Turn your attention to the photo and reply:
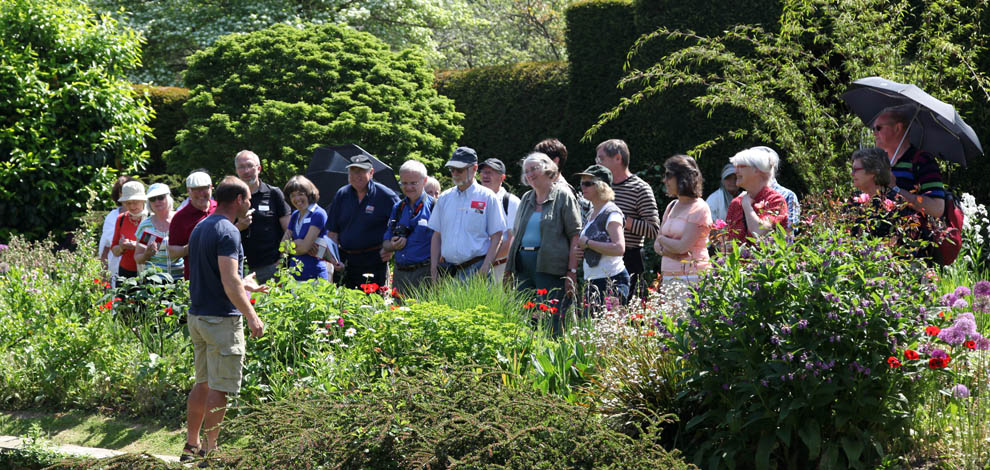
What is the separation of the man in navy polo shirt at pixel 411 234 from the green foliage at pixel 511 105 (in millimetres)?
5675

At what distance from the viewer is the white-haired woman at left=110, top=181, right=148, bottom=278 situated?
7.61 meters

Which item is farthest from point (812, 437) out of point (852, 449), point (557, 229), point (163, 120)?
point (163, 120)

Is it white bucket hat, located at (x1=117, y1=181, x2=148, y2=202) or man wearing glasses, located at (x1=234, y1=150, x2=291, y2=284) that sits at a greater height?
white bucket hat, located at (x1=117, y1=181, x2=148, y2=202)

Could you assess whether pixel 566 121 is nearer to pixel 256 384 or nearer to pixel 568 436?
pixel 256 384

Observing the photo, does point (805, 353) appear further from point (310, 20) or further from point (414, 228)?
point (310, 20)

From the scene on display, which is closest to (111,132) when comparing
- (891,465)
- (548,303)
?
(548,303)

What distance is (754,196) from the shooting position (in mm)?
5543

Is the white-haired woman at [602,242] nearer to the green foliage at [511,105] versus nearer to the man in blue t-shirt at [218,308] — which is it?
the man in blue t-shirt at [218,308]

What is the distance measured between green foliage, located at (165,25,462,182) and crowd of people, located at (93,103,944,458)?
307cm

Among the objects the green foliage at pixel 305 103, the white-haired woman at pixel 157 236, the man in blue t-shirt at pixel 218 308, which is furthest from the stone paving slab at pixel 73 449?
the green foliage at pixel 305 103

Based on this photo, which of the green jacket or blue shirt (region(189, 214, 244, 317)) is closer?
blue shirt (region(189, 214, 244, 317))

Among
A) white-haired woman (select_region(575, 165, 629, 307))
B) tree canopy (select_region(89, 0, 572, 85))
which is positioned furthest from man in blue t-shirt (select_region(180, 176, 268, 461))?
tree canopy (select_region(89, 0, 572, 85))

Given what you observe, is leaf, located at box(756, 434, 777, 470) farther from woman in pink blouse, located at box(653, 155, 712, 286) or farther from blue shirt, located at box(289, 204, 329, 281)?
blue shirt, located at box(289, 204, 329, 281)

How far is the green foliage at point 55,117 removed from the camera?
12.2 meters
